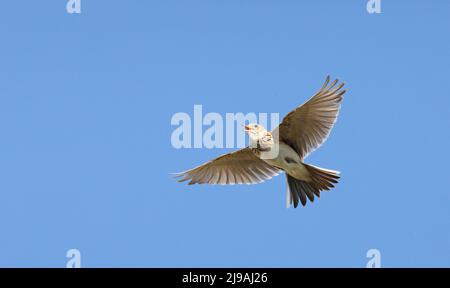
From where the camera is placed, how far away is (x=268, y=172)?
48.7 feet

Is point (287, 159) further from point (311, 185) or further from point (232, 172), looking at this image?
point (232, 172)

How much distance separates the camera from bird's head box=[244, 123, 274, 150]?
13305 millimetres

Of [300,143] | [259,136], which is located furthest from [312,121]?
[259,136]

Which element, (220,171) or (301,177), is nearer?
(301,177)

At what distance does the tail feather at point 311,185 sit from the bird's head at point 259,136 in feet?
2.44

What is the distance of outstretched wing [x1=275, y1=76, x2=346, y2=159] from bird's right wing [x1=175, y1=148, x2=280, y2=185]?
0.97 meters

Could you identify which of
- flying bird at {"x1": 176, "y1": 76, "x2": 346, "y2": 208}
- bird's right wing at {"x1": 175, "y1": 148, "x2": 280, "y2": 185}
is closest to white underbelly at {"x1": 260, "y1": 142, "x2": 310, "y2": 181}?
flying bird at {"x1": 176, "y1": 76, "x2": 346, "y2": 208}

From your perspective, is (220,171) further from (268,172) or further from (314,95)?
(314,95)

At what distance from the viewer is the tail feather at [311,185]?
13.4 meters

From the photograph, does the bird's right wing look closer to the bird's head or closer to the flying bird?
the flying bird
